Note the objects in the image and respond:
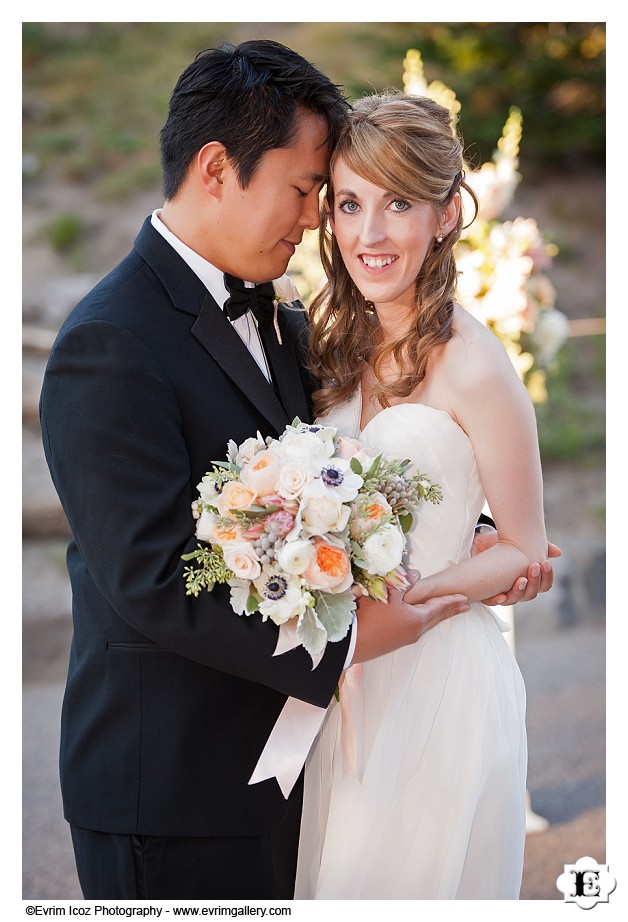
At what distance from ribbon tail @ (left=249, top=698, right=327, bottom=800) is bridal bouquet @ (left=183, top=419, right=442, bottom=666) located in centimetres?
32

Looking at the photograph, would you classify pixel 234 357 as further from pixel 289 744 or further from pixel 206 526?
pixel 289 744

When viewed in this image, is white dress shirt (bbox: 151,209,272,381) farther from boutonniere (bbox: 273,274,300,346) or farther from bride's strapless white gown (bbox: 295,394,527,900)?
bride's strapless white gown (bbox: 295,394,527,900)

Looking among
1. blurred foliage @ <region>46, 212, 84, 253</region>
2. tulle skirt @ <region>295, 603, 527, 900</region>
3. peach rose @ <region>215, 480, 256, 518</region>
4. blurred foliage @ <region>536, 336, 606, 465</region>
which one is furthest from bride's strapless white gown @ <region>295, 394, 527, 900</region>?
blurred foliage @ <region>46, 212, 84, 253</region>

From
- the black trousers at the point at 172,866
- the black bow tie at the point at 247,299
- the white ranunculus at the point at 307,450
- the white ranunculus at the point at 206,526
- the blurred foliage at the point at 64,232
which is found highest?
the blurred foliage at the point at 64,232

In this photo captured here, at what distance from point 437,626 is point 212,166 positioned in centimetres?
135

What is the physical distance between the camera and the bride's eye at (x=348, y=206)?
264cm

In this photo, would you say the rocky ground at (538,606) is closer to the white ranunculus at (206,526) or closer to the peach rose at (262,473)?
the white ranunculus at (206,526)

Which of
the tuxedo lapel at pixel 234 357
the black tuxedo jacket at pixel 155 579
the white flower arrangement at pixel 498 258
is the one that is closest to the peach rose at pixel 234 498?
the black tuxedo jacket at pixel 155 579

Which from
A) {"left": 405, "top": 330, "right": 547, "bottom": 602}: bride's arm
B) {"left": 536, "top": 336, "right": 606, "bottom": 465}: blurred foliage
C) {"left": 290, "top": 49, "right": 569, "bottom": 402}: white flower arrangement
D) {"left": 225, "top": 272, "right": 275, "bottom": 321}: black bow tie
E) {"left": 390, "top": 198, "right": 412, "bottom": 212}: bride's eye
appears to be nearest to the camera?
{"left": 225, "top": 272, "right": 275, "bottom": 321}: black bow tie

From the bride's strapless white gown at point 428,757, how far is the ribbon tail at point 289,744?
7.2 inches

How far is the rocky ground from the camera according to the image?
4695 mm

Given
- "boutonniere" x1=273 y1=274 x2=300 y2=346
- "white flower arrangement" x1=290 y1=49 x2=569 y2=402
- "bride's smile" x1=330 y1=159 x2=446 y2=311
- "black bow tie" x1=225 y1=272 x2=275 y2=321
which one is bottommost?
"black bow tie" x1=225 y1=272 x2=275 y2=321

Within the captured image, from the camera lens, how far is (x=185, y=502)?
84.0 inches
